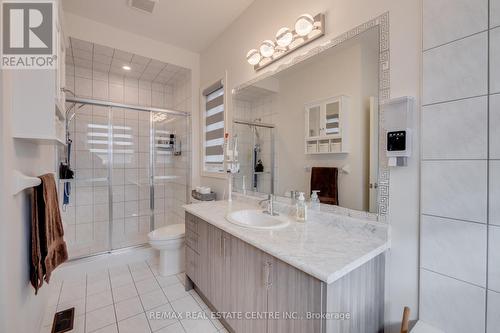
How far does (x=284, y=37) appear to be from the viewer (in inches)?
65.0

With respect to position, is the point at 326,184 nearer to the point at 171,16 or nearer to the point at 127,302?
the point at 127,302

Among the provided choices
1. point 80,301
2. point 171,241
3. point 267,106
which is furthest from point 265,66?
point 80,301

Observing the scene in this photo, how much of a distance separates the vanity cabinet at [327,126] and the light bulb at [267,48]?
0.60 metres

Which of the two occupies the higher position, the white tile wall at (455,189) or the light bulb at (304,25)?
the light bulb at (304,25)

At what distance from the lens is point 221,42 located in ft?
8.44

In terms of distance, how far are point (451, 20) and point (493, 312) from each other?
1.21 meters

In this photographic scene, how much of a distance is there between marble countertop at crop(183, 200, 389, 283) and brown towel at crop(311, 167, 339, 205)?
0.10 meters

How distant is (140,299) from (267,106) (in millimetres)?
2033

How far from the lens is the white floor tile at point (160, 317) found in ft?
5.38

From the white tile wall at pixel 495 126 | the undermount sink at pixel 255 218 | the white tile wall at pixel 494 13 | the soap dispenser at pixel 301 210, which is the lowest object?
the undermount sink at pixel 255 218

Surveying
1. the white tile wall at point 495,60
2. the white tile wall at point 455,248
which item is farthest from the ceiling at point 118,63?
the white tile wall at point 455,248

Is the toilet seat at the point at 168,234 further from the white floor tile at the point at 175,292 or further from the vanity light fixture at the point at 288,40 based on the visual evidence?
the vanity light fixture at the point at 288,40

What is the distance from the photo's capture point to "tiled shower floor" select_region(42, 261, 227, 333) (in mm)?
1622

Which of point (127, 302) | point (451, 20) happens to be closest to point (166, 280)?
point (127, 302)
